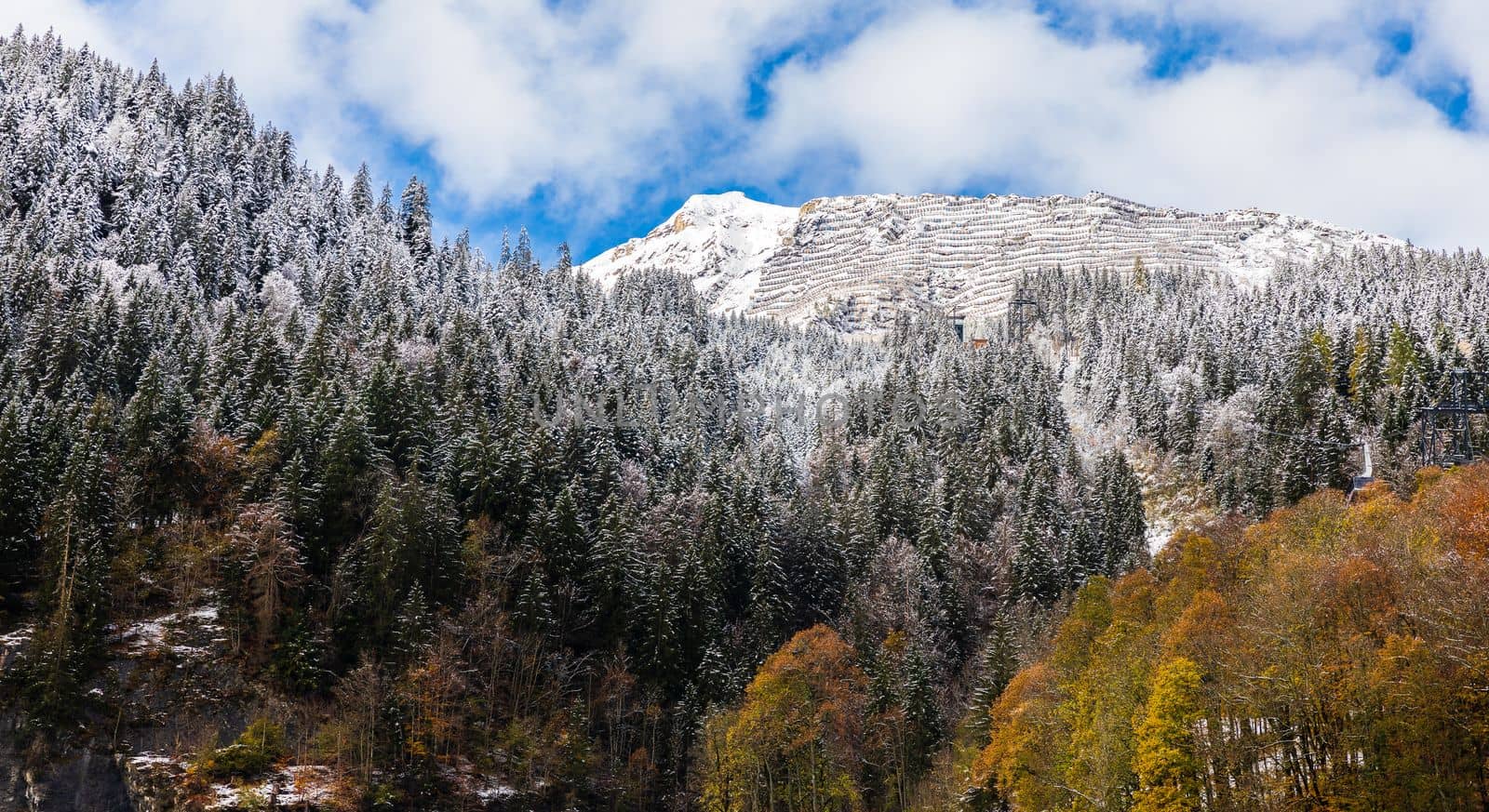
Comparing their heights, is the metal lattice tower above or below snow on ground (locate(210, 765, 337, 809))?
above

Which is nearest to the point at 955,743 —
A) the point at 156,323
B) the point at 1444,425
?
the point at 1444,425

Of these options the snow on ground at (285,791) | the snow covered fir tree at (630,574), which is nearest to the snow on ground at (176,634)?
the snow covered fir tree at (630,574)

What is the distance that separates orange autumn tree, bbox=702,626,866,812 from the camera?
63000 mm

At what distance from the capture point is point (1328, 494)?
73750mm

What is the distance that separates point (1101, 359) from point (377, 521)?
13600cm

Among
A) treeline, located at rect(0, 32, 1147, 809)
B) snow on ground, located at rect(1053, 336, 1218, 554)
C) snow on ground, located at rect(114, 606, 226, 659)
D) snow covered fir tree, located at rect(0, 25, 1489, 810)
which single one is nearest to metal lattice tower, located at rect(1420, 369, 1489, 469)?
snow covered fir tree, located at rect(0, 25, 1489, 810)

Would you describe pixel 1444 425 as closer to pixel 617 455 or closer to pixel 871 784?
pixel 871 784

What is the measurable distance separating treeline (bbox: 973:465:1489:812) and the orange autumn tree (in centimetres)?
1026

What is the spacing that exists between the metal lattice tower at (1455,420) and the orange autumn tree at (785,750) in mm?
55747

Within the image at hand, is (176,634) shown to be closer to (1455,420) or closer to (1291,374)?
(1455,420)

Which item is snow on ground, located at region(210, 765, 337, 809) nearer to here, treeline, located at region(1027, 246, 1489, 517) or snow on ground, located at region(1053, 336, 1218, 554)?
snow on ground, located at region(1053, 336, 1218, 554)

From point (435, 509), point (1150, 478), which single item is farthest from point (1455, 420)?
point (435, 509)

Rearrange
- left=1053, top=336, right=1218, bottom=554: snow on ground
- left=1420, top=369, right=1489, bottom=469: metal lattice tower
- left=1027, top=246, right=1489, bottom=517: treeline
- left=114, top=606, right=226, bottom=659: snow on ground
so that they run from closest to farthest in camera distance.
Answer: left=114, top=606, right=226, bottom=659: snow on ground → left=1420, top=369, right=1489, bottom=469: metal lattice tower → left=1027, top=246, right=1489, bottom=517: treeline → left=1053, top=336, right=1218, bottom=554: snow on ground

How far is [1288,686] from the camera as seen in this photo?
37.1 metres
